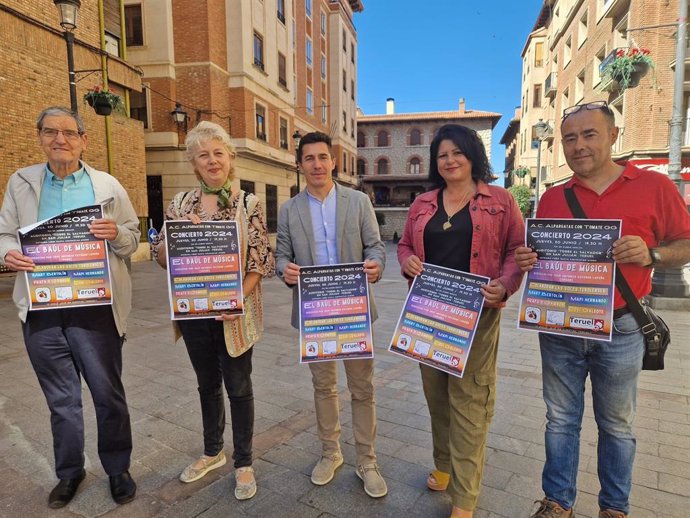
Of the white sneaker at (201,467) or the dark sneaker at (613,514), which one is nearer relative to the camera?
the dark sneaker at (613,514)

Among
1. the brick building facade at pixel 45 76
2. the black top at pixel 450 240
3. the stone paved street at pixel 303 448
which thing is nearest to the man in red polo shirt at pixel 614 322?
the black top at pixel 450 240

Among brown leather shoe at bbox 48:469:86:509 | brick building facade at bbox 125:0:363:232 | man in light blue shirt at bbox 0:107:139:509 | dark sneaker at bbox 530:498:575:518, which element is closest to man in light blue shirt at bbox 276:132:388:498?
Result: dark sneaker at bbox 530:498:575:518

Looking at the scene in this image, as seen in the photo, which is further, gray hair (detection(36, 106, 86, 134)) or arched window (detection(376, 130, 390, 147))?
arched window (detection(376, 130, 390, 147))

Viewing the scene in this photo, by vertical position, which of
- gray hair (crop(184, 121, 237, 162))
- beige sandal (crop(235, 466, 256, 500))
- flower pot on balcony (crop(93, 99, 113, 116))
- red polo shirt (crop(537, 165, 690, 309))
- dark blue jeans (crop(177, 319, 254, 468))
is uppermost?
flower pot on balcony (crop(93, 99, 113, 116))

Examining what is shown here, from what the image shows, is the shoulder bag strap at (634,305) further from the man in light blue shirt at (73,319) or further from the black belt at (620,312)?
the man in light blue shirt at (73,319)

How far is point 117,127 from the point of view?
15086 mm

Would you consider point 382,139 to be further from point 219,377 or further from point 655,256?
point 655,256

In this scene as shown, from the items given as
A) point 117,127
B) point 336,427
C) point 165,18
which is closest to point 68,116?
point 336,427

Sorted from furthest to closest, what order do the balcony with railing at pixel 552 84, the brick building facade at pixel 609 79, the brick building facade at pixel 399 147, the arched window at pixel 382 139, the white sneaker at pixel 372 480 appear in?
the arched window at pixel 382 139 < the brick building facade at pixel 399 147 < the balcony with railing at pixel 552 84 < the brick building facade at pixel 609 79 < the white sneaker at pixel 372 480

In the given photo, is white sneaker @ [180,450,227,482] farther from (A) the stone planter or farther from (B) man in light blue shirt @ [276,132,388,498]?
(A) the stone planter

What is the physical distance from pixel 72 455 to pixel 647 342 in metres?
3.35

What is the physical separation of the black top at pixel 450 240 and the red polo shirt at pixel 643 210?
0.61 metres

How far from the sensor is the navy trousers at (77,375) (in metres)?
2.53

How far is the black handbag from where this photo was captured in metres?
2.09
